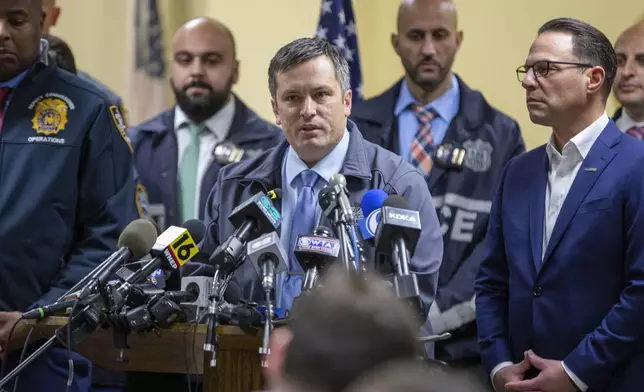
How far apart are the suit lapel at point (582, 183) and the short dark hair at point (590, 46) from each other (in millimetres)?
219

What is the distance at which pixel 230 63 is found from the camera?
5371mm

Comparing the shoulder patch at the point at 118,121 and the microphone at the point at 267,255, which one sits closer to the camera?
the microphone at the point at 267,255

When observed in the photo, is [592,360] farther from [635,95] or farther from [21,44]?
[21,44]

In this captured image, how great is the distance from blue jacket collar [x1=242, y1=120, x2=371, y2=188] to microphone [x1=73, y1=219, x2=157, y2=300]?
0.51 m

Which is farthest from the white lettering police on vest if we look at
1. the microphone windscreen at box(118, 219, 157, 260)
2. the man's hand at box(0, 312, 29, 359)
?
the man's hand at box(0, 312, 29, 359)

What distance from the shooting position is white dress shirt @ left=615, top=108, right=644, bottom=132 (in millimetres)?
4664

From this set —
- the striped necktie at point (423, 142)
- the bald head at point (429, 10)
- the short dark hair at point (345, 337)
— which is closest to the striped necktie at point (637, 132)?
the striped necktie at point (423, 142)

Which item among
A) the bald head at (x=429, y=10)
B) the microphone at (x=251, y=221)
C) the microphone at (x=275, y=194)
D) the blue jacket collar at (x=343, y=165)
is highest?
the bald head at (x=429, y=10)

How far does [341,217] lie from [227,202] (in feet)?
2.72

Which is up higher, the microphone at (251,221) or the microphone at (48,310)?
the microphone at (251,221)

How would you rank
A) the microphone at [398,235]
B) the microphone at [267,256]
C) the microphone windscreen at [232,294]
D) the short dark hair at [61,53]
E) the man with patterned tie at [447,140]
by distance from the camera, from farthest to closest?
1. the short dark hair at [61,53]
2. the man with patterned tie at [447,140]
3. the microphone windscreen at [232,294]
4. the microphone at [267,256]
5. the microphone at [398,235]

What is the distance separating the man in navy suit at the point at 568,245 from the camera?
3277 millimetres

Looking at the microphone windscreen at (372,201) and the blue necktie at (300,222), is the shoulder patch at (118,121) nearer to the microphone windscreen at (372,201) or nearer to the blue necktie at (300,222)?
the blue necktie at (300,222)

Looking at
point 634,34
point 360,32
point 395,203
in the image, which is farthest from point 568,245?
point 360,32
